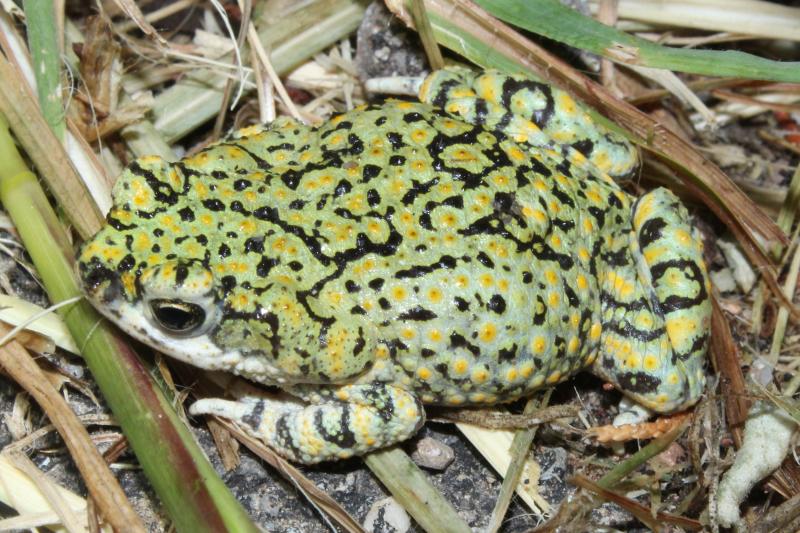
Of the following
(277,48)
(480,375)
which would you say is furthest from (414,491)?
(277,48)

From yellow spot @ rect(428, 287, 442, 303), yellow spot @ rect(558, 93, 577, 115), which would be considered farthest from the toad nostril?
yellow spot @ rect(558, 93, 577, 115)

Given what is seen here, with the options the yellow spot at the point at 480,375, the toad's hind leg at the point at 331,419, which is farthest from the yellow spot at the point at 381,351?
the yellow spot at the point at 480,375

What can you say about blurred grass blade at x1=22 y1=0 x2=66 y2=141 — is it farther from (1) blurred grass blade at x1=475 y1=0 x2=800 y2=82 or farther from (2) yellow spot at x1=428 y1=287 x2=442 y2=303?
(1) blurred grass blade at x1=475 y1=0 x2=800 y2=82

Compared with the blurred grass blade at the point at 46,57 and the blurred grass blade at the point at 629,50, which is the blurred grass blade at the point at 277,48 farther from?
the blurred grass blade at the point at 629,50

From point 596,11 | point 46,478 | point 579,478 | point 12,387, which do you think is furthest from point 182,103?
point 579,478

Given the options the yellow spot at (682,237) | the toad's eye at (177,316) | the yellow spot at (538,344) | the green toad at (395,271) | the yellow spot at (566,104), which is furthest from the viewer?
the yellow spot at (566,104)
